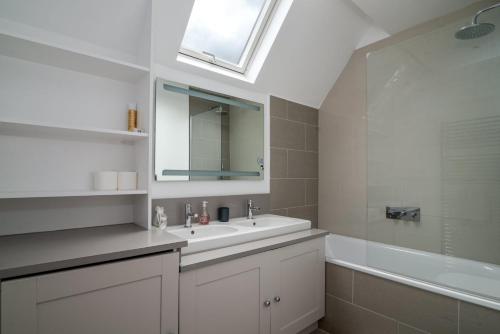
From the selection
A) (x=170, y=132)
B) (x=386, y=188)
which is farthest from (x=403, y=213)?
(x=170, y=132)

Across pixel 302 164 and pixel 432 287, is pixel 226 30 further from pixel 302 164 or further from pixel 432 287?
pixel 432 287

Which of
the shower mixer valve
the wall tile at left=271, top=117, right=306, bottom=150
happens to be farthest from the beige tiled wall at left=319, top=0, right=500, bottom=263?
the wall tile at left=271, top=117, right=306, bottom=150

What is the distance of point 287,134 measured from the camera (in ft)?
8.21

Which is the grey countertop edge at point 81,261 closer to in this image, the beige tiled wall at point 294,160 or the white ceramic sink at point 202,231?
the white ceramic sink at point 202,231

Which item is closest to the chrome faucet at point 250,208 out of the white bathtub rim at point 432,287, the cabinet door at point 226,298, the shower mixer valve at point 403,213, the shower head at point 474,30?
the cabinet door at point 226,298

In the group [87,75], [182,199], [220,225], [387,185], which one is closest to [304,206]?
[387,185]

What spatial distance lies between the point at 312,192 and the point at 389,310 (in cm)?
129

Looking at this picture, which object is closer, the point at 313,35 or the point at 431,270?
the point at 431,270

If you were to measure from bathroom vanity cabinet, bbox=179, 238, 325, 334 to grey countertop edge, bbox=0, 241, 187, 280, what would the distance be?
184mm

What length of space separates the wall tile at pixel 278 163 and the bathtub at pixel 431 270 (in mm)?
837

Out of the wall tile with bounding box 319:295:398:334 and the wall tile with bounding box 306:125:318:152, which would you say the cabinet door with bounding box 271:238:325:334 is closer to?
the wall tile with bounding box 319:295:398:334

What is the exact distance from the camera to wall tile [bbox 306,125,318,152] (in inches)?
107

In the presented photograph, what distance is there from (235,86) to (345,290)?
174 cm

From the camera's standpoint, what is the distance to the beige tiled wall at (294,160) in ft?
7.87
